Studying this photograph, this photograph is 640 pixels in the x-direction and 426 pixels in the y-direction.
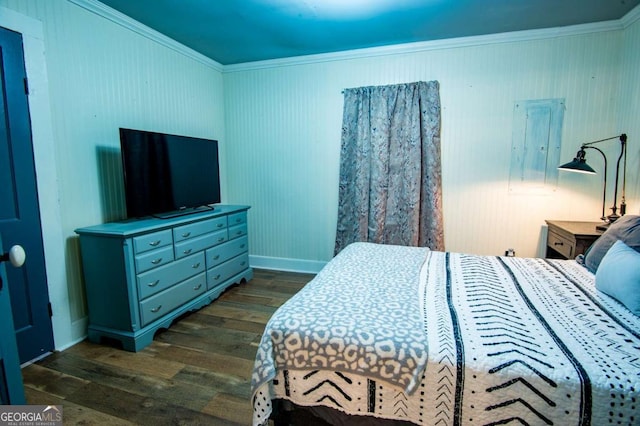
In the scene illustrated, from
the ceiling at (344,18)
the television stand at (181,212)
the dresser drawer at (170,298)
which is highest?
the ceiling at (344,18)

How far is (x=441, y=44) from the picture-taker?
3.17m

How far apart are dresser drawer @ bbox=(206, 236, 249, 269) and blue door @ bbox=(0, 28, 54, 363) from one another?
1199 millimetres

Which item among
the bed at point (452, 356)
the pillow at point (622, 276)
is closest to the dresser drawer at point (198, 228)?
the bed at point (452, 356)

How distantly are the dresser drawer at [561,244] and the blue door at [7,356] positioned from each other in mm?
3334

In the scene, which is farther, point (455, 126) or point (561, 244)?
point (455, 126)

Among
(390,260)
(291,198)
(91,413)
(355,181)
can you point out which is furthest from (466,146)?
(91,413)

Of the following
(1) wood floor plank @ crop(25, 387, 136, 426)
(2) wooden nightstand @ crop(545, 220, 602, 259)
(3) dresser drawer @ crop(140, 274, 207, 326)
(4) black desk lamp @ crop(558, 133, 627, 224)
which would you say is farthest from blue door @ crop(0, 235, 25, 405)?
(4) black desk lamp @ crop(558, 133, 627, 224)

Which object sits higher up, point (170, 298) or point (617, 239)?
point (617, 239)

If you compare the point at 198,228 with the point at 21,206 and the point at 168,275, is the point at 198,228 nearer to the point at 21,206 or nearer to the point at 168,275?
the point at 168,275

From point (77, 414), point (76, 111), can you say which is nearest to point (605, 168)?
point (77, 414)

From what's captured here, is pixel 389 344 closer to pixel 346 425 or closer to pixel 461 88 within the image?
pixel 346 425

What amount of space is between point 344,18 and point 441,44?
115cm
